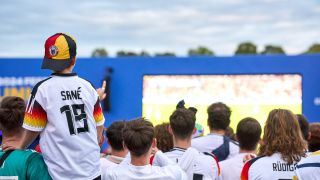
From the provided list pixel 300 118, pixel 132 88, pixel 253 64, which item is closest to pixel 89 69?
pixel 132 88

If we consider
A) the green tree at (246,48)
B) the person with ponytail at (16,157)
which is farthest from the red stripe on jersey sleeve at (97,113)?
the green tree at (246,48)

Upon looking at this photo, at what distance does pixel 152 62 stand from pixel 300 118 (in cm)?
586

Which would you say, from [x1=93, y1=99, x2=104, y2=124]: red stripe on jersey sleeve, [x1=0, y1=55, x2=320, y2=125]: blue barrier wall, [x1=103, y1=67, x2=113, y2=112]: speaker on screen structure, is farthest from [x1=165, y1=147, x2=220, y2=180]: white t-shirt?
[x1=103, y1=67, x2=113, y2=112]: speaker on screen structure

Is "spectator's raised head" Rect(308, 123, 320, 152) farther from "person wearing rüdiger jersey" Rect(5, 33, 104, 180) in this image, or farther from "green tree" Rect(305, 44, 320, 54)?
"green tree" Rect(305, 44, 320, 54)

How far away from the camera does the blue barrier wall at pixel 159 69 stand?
9.82 metres

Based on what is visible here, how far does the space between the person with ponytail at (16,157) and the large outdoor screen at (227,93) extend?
669 cm

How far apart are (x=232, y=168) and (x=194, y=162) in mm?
677

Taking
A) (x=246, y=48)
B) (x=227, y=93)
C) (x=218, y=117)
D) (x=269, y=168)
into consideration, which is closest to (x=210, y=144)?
(x=218, y=117)

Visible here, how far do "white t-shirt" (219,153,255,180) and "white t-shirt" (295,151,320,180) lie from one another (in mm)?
1449

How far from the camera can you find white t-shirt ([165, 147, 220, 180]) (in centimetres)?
397

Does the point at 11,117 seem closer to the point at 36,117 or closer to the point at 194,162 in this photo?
the point at 36,117

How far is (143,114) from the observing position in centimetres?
1047

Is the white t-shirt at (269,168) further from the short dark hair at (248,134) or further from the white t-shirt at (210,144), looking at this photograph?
the white t-shirt at (210,144)

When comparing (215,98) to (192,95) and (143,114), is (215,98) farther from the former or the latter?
(143,114)
